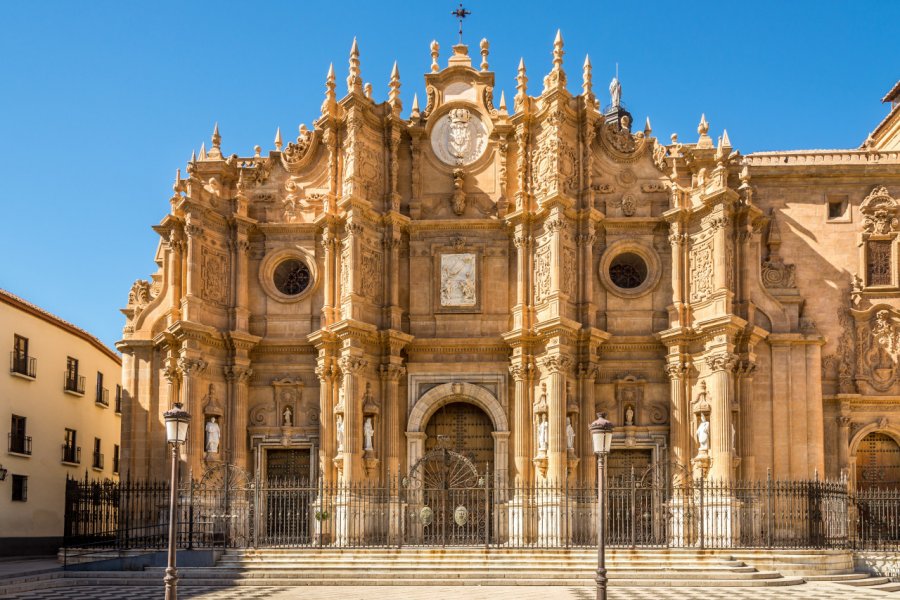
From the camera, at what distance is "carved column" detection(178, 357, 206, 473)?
99.1ft

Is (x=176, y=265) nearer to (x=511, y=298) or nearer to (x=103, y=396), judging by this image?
(x=511, y=298)

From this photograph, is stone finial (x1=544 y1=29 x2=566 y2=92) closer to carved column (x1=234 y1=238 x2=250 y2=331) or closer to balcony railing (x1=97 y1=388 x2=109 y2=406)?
carved column (x1=234 y1=238 x2=250 y2=331)

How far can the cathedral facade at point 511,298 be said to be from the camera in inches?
1203

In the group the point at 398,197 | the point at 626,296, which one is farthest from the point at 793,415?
the point at 398,197

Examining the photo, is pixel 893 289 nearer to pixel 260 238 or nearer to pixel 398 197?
pixel 398 197

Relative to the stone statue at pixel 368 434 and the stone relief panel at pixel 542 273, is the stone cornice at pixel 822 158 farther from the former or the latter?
the stone statue at pixel 368 434

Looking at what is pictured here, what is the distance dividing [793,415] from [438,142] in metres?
13.2

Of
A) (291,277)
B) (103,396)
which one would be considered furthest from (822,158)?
(103,396)

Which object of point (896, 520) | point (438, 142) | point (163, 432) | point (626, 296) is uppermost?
point (438, 142)

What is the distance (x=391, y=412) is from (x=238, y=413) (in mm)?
4453

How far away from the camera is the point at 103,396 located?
41.0 m

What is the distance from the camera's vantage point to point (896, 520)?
101 feet

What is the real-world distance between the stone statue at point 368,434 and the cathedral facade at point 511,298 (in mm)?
205

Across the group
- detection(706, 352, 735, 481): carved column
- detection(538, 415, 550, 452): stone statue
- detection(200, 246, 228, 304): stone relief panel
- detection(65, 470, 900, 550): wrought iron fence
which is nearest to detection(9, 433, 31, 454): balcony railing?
detection(65, 470, 900, 550): wrought iron fence
